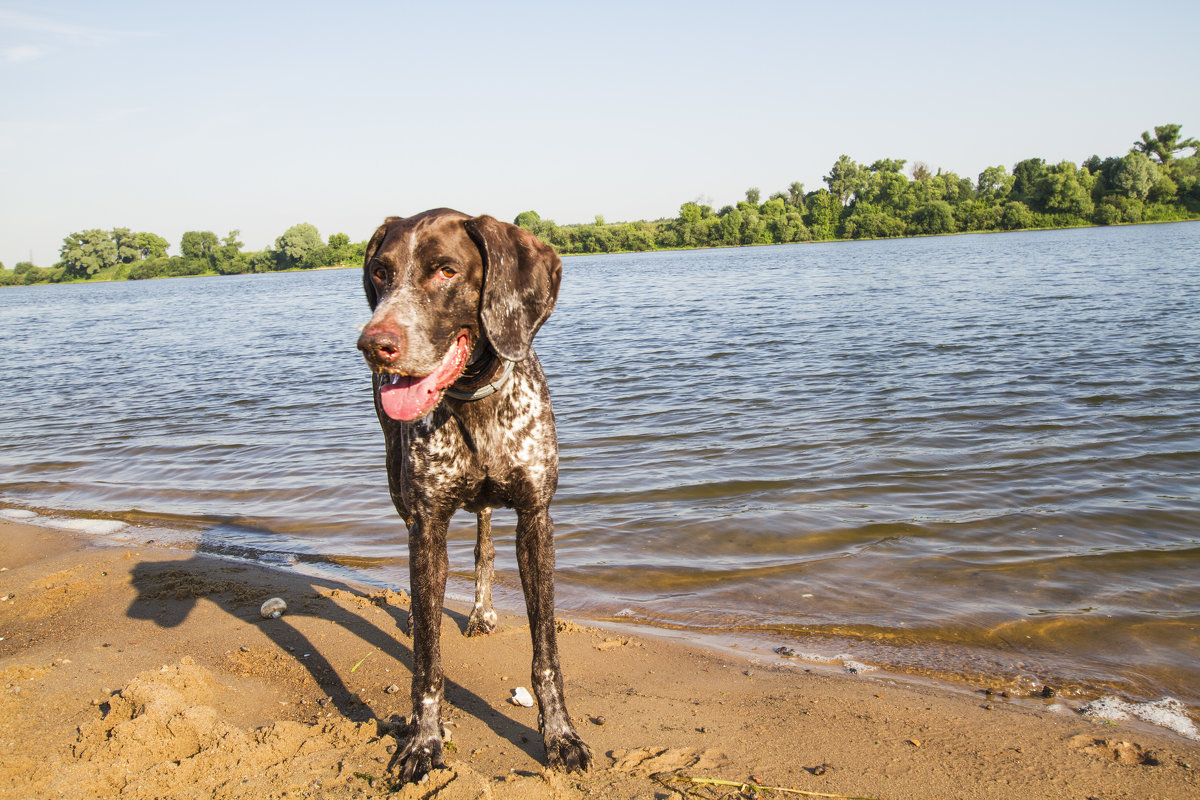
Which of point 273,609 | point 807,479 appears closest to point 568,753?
point 273,609

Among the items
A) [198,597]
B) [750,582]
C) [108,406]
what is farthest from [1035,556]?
[108,406]

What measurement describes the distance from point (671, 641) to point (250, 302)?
159 feet

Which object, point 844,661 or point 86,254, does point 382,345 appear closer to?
point 844,661

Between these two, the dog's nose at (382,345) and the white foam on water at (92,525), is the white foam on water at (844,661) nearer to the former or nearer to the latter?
the dog's nose at (382,345)

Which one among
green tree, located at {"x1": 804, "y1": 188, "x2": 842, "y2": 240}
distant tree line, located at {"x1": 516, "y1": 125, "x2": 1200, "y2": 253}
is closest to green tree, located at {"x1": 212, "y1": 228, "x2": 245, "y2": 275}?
distant tree line, located at {"x1": 516, "y1": 125, "x2": 1200, "y2": 253}

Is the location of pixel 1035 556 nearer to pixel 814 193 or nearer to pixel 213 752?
pixel 213 752

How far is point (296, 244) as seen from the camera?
385 ft

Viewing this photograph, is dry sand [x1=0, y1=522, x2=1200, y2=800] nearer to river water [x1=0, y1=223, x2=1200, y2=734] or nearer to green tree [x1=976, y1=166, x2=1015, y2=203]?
river water [x1=0, y1=223, x2=1200, y2=734]

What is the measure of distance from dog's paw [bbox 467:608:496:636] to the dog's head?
198 centimetres

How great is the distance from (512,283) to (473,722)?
1987mm

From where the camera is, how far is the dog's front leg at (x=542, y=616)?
10.6 feet

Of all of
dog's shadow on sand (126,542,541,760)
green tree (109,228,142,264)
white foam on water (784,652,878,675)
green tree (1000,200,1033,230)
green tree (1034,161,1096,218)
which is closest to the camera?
dog's shadow on sand (126,542,541,760)

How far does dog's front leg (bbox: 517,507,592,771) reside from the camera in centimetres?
323

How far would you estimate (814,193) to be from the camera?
12094 cm
